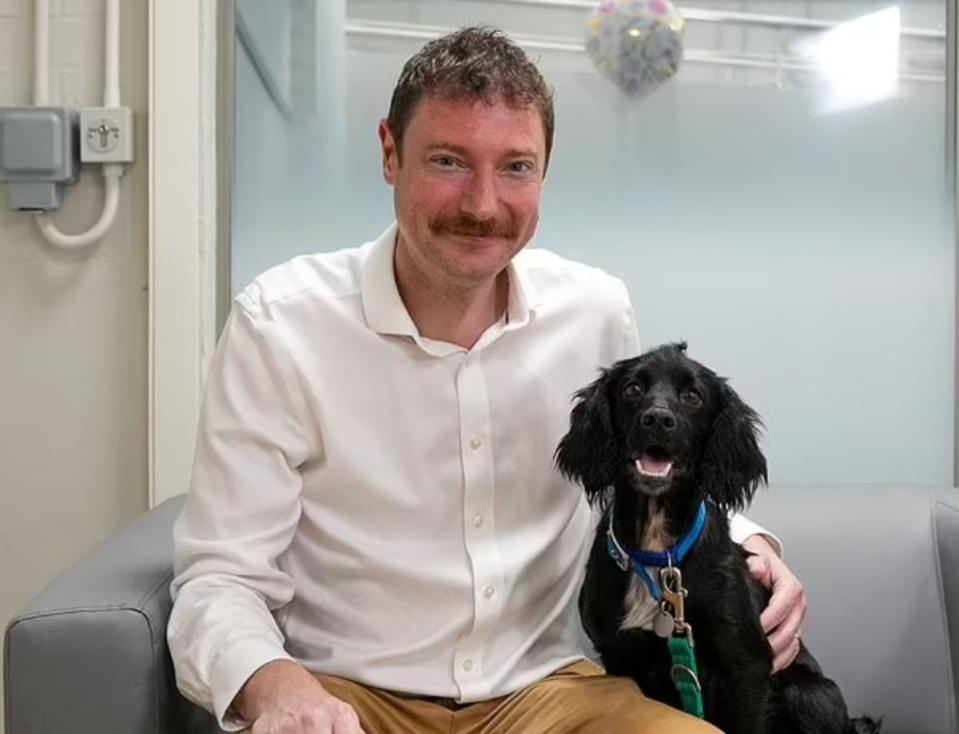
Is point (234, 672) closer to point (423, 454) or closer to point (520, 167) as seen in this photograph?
point (423, 454)

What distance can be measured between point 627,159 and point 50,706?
63.1 inches

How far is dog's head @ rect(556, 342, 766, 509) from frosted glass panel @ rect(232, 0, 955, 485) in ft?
3.04

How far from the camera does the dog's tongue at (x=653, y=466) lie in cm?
151

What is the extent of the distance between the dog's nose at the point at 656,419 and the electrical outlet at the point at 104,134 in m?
1.21

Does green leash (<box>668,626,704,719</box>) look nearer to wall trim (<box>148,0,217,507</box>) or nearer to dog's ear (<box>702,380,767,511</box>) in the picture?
dog's ear (<box>702,380,767,511</box>)

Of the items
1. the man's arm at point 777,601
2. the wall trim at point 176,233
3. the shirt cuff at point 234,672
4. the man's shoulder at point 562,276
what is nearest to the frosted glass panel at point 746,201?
the wall trim at point 176,233

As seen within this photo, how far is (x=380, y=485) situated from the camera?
4.88ft

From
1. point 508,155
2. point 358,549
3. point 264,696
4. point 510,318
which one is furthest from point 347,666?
point 508,155

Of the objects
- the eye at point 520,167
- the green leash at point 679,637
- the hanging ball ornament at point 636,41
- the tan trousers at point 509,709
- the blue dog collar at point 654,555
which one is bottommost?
the tan trousers at point 509,709

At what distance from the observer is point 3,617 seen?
2.30 m

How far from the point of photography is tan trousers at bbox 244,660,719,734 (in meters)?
1.42

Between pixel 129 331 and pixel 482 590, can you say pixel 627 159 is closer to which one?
pixel 129 331

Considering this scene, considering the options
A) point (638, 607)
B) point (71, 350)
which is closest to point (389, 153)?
point (638, 607)

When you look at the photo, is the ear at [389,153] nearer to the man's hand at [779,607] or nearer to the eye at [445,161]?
the eye at [445,161]
